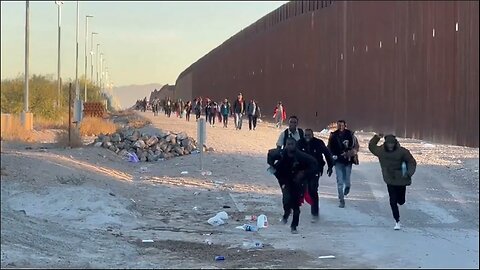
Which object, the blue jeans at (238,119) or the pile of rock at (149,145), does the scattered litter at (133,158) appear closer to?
the pile of rock at (149,145)

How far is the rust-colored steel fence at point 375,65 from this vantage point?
26.5 meters

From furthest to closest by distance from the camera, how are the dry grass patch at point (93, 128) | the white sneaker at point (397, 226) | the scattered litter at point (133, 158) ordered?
the dry grass patch at point (93, 128), the scattered litter at point (133, 158), the white sneaker at point (397, 226)

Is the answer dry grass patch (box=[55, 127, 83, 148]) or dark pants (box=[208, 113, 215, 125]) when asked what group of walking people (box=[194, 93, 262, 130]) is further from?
dry grass patch (box=[55, 127, 83, 148])

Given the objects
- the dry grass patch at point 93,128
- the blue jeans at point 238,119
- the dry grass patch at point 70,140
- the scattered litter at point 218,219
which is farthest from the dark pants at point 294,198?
the dry grass patch at point 93,128

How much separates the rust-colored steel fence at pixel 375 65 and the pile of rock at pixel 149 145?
8629mm

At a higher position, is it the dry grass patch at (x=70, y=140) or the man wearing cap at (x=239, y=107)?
the man wearing cap at (x=239, y=107)

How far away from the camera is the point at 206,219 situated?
47.7 ft

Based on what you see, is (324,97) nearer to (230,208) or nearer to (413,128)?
(413,128)

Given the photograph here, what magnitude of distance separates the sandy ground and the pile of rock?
3080 millimetres

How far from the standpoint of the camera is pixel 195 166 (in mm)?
23125

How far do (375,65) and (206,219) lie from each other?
85.6 ft

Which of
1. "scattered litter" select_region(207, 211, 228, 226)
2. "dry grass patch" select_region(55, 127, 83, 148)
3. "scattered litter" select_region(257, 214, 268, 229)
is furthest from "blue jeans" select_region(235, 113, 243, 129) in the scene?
"scattered litter" select_region(257, 214, 268, 229)

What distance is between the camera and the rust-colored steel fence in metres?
26.5

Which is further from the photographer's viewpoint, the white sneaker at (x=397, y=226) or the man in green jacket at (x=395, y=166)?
the white sneaker at (x=397, y=226)
